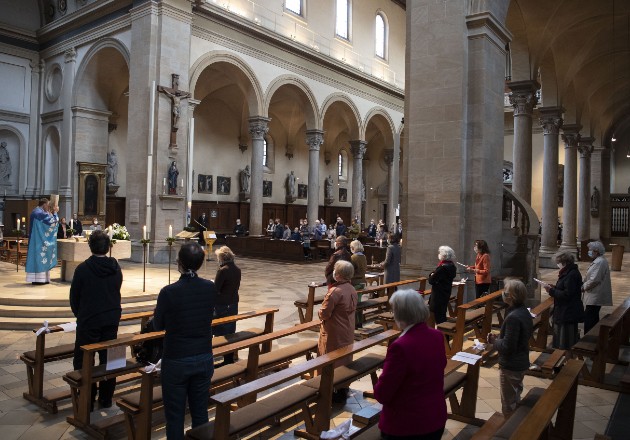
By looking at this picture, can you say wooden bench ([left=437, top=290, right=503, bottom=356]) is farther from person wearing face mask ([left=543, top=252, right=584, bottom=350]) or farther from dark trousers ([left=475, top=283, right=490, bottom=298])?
person wearing face mask ([left=543, top=252, right=584, bottom=350])

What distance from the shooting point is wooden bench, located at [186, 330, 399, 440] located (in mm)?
3105

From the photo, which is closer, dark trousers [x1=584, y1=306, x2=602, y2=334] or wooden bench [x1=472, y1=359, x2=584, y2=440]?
wooden bench [x1=472, y1=359, x2=584, y2=440]

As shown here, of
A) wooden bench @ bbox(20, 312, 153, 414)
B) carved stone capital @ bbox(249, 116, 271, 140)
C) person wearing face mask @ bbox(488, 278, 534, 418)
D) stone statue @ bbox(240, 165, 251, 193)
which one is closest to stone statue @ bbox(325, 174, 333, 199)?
stone statue @ bbox(240, 165, 251, 193)

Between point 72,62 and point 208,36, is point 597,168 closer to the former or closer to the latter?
point 208,36

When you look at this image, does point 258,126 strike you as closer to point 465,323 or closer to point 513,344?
point 465,323

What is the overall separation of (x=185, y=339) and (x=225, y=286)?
213 centimetres

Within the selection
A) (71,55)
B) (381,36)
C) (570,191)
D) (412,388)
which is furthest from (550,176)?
(71,55)

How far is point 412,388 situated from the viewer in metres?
2.63

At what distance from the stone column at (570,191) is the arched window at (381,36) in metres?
11.2

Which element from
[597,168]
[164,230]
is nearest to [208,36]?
[164,230]

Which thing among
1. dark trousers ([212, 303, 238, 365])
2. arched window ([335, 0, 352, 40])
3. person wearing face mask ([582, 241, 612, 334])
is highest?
arched window ([335, 0, 352, 40])

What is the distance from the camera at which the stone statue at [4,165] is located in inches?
810

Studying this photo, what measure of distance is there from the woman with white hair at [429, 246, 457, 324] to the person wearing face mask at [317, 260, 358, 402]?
2.12m

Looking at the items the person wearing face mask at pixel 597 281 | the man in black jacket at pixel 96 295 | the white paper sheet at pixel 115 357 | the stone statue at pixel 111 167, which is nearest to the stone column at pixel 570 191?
the person wearing face mask at pixel 597 281
